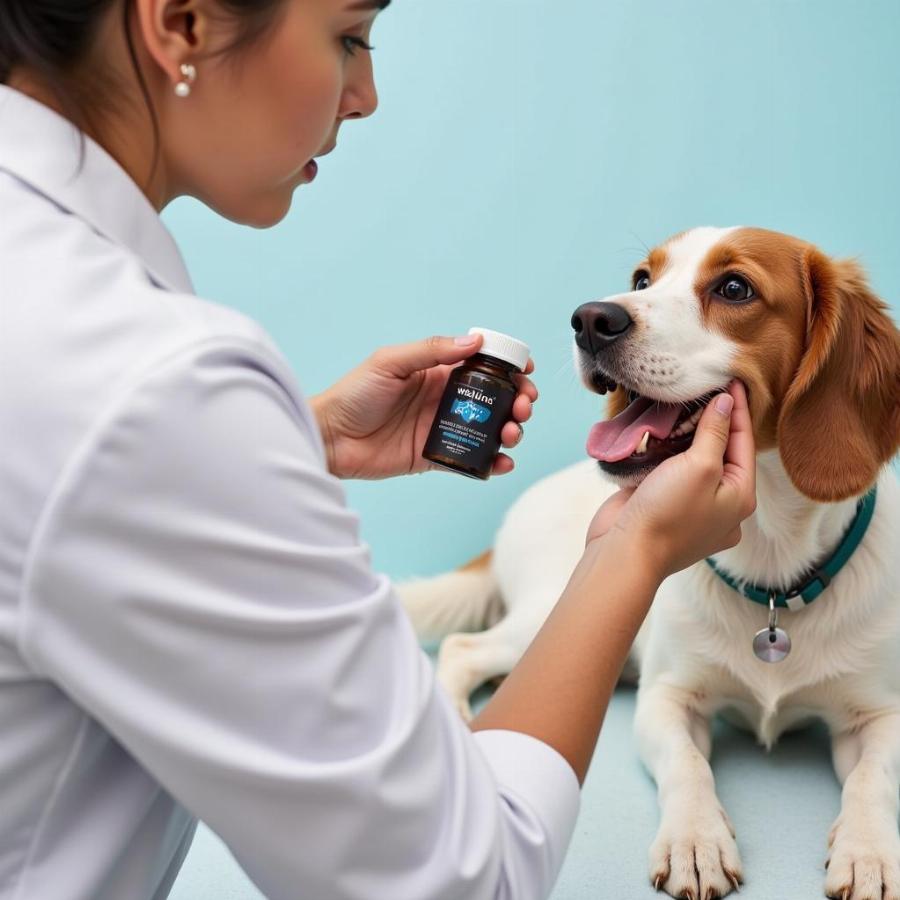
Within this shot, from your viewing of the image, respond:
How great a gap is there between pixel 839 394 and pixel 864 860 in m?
0.63

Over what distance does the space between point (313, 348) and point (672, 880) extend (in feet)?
5.58

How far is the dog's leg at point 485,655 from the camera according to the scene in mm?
2270

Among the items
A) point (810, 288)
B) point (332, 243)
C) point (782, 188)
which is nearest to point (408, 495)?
point (332, 243)

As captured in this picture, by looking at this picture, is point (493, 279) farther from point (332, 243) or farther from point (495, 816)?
point (495, 816)

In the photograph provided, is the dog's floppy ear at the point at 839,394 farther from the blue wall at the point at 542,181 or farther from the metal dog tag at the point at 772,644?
the blue wall at the point at 542,181

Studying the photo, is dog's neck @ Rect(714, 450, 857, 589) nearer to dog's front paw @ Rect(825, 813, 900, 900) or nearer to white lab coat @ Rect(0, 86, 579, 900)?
dog's front paw @ Rect(825, 813, 900, 900)

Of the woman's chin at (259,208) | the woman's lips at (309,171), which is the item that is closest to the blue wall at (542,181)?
the woman's lips at (309,171)

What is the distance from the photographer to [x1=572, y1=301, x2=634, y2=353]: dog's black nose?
1.58m

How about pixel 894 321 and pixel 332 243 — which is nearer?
pixel 894 321

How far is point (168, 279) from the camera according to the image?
942 millimetres

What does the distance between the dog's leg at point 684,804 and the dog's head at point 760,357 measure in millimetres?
470

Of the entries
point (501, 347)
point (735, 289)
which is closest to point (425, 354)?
point (501, 347)

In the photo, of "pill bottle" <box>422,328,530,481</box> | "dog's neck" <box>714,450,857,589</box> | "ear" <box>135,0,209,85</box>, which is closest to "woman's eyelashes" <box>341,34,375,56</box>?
"ear" <box>135,0,209,85</box>

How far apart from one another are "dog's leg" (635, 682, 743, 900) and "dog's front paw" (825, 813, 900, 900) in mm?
130
